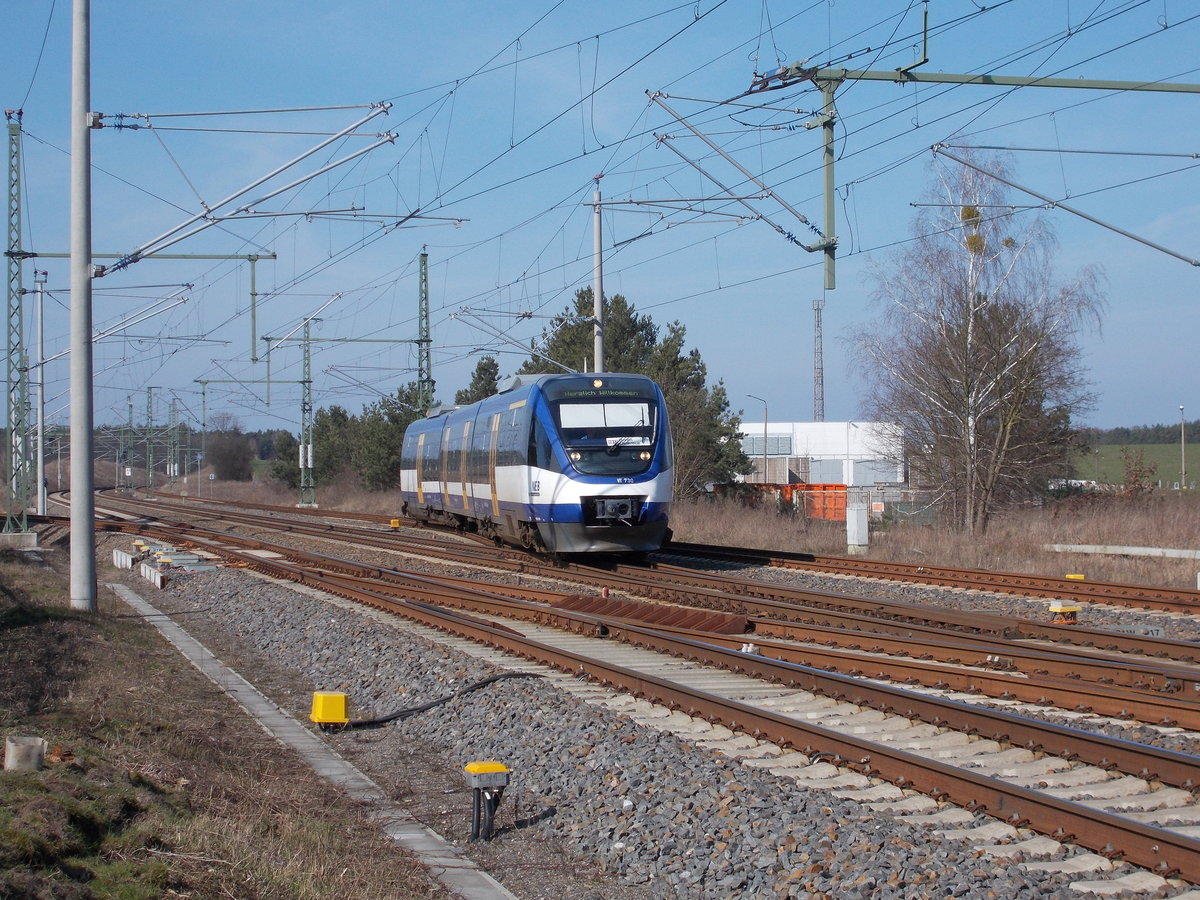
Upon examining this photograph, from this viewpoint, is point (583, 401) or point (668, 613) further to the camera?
point (583, 401)

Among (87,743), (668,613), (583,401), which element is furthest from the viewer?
(583,401)

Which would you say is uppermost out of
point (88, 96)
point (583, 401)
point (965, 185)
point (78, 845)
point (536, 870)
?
point (965, 185)

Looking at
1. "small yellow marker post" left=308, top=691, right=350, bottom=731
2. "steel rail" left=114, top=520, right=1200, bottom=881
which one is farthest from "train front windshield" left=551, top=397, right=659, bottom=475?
"small yellow marker post" left=308, top=691, right=350, bottom=731

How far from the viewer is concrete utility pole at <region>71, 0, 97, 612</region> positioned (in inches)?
579

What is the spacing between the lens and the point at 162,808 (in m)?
6.05

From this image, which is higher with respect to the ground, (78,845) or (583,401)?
(583,401)

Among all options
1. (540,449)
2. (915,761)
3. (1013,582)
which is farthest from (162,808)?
(540,449)

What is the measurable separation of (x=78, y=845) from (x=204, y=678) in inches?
270

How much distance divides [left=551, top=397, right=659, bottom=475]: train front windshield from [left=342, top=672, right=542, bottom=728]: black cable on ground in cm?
994

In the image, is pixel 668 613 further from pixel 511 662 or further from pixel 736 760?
pixel 736 760

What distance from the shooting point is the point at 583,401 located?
20703mm

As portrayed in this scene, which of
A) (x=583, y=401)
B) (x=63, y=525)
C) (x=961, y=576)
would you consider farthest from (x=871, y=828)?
(x=63, y=525)

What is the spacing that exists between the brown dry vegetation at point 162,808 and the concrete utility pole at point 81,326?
4.29 m

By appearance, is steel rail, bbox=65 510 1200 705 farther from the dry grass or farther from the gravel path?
the dry grass
